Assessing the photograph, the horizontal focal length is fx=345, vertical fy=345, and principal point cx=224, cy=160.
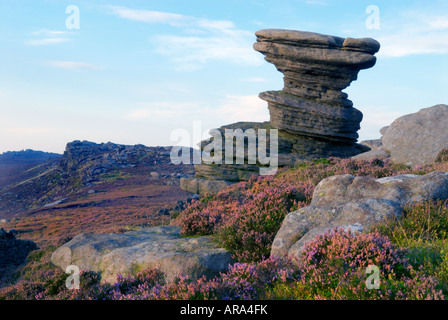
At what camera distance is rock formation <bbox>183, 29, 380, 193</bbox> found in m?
28.4

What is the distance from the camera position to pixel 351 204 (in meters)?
8.55

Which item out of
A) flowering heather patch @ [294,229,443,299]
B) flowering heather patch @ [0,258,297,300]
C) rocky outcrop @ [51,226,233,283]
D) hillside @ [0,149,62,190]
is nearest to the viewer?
flowering heather patch @ [294,229,443,299]

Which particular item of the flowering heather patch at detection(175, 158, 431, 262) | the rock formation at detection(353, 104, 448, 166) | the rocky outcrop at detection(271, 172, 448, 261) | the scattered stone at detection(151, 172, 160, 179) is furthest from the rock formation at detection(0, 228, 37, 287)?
the scattered stone at detection(151, 172, 160, 179)

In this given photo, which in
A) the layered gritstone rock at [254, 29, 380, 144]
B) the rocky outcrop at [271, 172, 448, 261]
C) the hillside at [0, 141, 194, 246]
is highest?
the layered gritstone rock at [254, 29, 380, 144]

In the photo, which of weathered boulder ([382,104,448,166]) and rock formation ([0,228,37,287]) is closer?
rock formation ([0,228,37,287])

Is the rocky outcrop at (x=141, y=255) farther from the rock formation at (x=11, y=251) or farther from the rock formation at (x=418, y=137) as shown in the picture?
the rock formation at (x=418, y=137)

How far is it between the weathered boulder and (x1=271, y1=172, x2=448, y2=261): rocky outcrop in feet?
35.1

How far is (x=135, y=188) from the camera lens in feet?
187

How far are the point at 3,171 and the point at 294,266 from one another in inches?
4405

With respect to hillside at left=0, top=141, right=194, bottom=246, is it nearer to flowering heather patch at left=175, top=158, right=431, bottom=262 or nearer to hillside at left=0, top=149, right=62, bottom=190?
hillside at left=0, top=149, right=62, bottom=190

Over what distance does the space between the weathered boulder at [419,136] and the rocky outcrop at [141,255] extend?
14501mm

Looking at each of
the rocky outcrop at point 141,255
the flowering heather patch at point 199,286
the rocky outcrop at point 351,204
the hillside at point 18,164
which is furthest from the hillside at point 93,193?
the rocky outcrop at point 351,204
